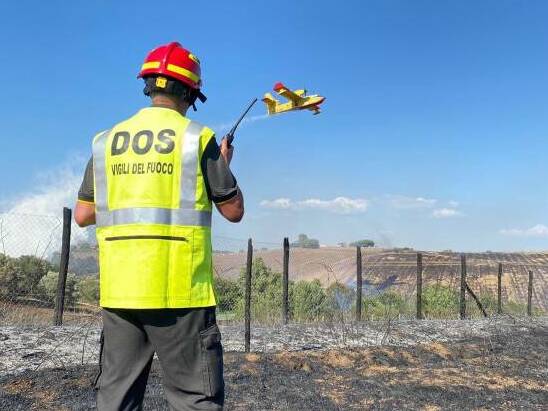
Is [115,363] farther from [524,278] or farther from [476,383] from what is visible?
[524,278]

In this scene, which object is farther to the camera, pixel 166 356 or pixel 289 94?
pixel 289 94

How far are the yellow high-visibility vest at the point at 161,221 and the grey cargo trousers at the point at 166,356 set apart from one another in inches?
3.0

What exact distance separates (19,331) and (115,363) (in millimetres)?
6448

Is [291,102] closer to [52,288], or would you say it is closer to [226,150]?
[226,150]

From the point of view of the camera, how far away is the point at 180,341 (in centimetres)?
221

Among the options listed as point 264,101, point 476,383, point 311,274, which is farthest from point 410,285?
point 264,101

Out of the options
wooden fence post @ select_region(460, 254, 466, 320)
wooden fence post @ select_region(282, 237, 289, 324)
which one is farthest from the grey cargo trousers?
wooden fence post @ select_region(460, 254, 466, 320)

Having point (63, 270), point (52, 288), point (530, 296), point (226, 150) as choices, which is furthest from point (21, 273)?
point (530, 296)

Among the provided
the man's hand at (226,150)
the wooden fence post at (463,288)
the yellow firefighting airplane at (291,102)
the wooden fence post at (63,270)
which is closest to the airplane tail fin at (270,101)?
the yellow firefighting airplane at (291,102)

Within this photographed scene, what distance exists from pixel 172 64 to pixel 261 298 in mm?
13586

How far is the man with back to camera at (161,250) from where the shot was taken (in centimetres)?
221

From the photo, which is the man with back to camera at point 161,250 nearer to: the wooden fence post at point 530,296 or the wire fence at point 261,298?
the wire fence at point 261,298

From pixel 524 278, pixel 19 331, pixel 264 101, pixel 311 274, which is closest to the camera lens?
pixel 264 101

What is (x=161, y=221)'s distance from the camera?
2238 mm
